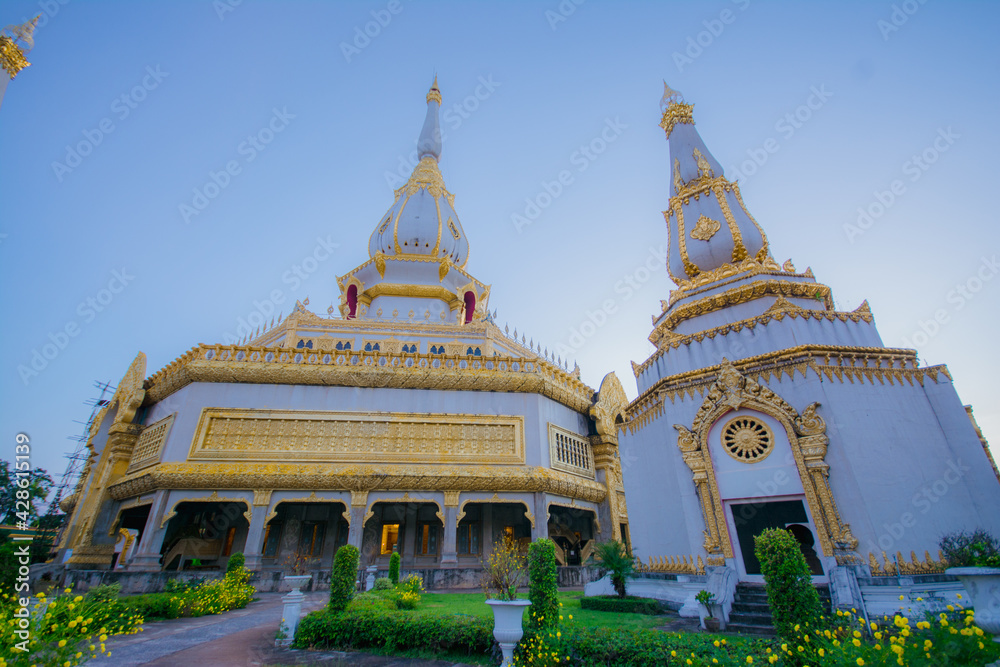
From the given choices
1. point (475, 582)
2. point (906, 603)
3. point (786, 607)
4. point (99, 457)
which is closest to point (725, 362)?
point (906, 603)

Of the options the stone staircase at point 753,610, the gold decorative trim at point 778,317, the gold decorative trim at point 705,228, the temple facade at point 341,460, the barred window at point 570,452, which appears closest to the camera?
the stone staircase at point 753,610

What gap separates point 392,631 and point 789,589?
623cm

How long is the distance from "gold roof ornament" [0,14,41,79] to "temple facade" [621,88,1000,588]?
21.7 metres

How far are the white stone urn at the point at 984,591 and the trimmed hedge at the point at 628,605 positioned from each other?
6.23 m

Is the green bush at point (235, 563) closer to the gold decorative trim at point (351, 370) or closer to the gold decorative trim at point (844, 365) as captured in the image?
the gold decorative trim at point (351, 370)

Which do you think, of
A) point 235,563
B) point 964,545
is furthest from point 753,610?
point 235,563

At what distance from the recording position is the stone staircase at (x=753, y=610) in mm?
8734

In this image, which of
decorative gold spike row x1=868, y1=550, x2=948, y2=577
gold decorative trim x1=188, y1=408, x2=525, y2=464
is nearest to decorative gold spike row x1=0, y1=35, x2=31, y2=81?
gold decorative trim x1=188, y1=408, x2=525, y2=464

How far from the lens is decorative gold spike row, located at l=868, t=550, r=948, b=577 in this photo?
8.92 meters

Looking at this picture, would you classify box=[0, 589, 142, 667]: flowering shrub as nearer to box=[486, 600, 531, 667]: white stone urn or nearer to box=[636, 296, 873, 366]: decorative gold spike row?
box=[486, 600, 531, 667]: white stone urn

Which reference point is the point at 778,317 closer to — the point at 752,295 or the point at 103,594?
the point at 752,295

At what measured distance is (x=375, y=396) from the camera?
18750 mm

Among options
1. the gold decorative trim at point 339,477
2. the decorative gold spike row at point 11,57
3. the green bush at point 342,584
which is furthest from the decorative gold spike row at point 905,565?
the decorative gold spike row at point 11,57

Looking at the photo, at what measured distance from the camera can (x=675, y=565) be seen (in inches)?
456
